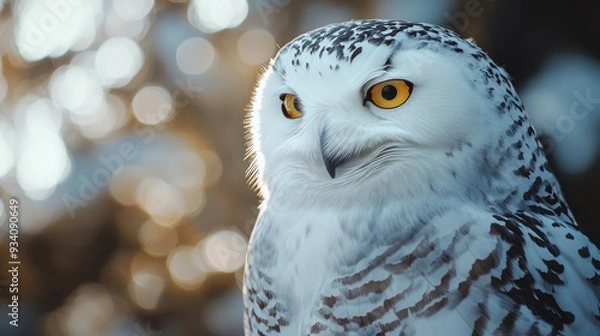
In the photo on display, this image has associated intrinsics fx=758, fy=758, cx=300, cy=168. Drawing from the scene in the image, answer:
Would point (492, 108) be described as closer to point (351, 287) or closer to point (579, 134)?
point (351, 287)

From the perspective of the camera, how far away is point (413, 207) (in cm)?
106

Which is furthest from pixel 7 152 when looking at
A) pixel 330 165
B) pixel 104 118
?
pixel 330 165

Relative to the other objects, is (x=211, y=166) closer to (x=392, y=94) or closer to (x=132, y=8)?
(x=132, y=8)

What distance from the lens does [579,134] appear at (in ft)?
6.27

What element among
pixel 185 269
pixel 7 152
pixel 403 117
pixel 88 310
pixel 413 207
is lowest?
pixel 88 310

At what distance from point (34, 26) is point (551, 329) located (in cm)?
199

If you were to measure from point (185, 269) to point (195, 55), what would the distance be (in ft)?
2.49

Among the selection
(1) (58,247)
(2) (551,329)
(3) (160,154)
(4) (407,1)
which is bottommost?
(1) (58,247)

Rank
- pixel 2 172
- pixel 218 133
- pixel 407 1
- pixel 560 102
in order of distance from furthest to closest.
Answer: pixel 218 133, pixel 2 172, pixel 407 1, pixel 560 102

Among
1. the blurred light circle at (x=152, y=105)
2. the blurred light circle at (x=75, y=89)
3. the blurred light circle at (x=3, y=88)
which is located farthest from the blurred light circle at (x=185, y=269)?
the blurred light circle at (x=3, y=88)

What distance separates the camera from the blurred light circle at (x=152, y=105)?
105 inches

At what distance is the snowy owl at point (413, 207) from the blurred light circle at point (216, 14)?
4.42 feet

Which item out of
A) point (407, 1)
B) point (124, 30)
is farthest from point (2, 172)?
point (407, 1)

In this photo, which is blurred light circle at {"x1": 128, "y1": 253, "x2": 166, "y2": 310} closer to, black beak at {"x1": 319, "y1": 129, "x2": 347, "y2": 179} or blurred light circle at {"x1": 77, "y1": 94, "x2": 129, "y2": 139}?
blurred light circle at {"x1": 77, "y1": 94, "x2": 129, "y2": 139}
